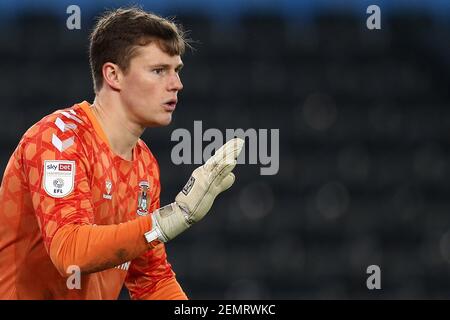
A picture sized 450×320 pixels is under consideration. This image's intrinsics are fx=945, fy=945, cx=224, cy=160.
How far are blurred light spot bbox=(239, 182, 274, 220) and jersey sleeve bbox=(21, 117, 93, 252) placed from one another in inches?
142

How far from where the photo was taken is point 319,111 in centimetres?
724

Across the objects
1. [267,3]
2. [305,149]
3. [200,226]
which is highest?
[267,3]

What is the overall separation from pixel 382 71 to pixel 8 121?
291 cm

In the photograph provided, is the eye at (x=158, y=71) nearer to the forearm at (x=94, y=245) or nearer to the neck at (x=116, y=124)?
the neck at (x=116, y=124)

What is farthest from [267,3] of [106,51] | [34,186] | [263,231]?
[34,186]

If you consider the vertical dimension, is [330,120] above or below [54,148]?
above

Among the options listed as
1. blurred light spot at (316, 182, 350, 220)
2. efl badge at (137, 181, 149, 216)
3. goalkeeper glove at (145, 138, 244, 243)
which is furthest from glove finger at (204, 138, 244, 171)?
blurred light spot at (316, 182, 350, 220)

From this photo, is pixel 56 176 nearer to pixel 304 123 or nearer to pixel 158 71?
pixel 158 71

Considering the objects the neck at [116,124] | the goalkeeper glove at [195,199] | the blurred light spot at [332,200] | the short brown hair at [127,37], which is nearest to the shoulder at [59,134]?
the neck at [116,124]

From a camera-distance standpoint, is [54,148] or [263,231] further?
[263,231]

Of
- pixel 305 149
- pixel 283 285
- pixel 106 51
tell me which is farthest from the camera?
pixel 305 149

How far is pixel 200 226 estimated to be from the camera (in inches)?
267
